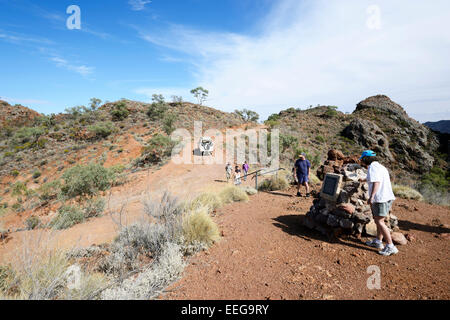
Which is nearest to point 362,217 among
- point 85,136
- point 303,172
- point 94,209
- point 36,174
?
point 303,172

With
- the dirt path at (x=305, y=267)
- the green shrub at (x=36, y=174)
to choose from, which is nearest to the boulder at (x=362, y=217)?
the dirt path at (x=305, y=267)

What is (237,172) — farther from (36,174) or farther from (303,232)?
(36,174)

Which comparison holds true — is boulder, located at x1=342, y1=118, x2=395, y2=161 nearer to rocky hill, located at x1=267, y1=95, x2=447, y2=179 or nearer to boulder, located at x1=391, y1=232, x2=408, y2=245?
rocky hill, located at x1=267, y1=95, x2=447, y2=179

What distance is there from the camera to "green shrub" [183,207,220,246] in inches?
155

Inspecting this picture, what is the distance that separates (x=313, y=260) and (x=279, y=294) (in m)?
1.11

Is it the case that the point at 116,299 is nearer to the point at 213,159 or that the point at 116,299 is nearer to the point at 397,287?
the point at 397,287

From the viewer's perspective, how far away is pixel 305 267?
3.29 meters

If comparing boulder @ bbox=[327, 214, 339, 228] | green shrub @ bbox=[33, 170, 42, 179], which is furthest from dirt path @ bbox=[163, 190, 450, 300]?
green shrub @ bbox=[33, 170, 42, 179]

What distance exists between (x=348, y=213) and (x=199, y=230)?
2961 millimetres

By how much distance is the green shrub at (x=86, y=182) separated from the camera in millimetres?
11883

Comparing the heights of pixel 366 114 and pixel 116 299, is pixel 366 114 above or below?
above

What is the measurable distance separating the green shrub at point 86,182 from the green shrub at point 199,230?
10.5 meters
